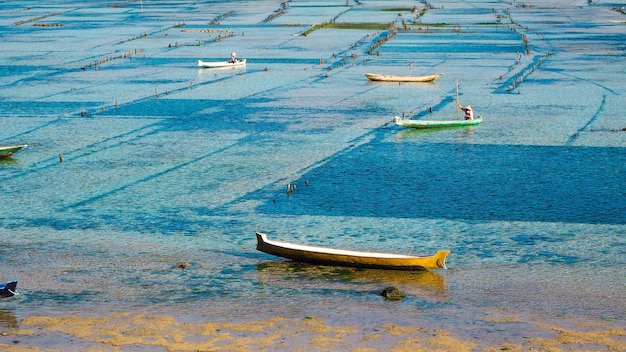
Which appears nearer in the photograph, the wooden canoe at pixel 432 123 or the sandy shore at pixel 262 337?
the sandy shore at pixel 262 337

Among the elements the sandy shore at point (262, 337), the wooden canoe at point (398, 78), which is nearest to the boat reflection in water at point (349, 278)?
the sandy shore at point (262, 337)

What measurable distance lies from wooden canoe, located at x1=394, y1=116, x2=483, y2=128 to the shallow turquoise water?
0.50 meters

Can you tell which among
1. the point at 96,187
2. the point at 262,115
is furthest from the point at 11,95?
the point at 96,187

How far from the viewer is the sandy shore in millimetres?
15039

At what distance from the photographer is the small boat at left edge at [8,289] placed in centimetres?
1678

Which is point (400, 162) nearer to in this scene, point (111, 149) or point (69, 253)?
point (111, 149)

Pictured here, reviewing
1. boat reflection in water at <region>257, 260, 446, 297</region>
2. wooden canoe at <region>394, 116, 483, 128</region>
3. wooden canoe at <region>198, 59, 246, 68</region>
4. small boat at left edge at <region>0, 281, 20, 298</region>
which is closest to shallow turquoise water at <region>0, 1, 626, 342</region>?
boat reflection in water at <region>257, 260, 446, 297</region>

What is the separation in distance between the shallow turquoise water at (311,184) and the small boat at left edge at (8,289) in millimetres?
187

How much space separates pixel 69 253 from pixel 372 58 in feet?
120

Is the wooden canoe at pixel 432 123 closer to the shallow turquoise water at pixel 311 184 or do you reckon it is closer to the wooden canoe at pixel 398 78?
the shallow turquoise water at pixel 311 184

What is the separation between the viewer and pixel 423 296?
57.7 ft

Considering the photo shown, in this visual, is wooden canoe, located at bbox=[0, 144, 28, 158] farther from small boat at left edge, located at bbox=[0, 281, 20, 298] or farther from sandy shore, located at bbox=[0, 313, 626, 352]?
sandy shore, located at bbox=[0, 313, 626, 352]

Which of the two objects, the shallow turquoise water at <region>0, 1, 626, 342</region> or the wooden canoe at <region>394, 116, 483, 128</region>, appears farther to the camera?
the wooden canoe at <region>394, 116, 483, 128</region>

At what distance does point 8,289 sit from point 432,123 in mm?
20206
